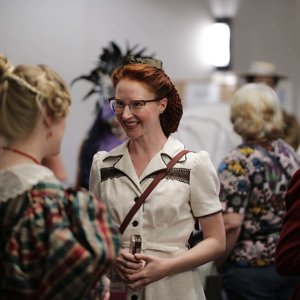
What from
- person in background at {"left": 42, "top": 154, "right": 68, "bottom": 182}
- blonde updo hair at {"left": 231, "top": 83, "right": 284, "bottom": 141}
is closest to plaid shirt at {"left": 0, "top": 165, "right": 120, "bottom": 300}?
person in background at {"left": 42, "top": 154, "right": 68, "bottom": 182}

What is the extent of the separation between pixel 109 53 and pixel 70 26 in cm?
92

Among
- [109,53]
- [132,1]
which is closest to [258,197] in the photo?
[109,53]

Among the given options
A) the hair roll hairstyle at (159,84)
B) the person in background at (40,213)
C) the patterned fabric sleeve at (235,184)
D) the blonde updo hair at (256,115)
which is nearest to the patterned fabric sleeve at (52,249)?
the person in background at (40,213)

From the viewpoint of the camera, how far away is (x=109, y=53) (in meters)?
3.86

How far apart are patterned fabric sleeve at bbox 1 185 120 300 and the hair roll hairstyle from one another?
2.34 feet

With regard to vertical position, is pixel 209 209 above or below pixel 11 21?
below

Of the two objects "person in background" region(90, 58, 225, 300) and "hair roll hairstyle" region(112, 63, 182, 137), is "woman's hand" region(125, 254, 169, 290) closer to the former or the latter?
"person in background" region(90, 58, 225, 300)

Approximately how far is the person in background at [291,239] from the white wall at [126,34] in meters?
1.65

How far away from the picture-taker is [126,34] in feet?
→ 19.4

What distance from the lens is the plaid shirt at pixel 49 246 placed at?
1.82 m

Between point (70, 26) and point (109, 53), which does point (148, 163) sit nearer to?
point (109, 53)

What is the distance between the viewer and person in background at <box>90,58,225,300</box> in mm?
2400

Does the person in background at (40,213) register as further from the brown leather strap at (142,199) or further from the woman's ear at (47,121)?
the brown leather strap at (142,199)

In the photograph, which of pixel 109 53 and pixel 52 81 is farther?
pixel 109 53
